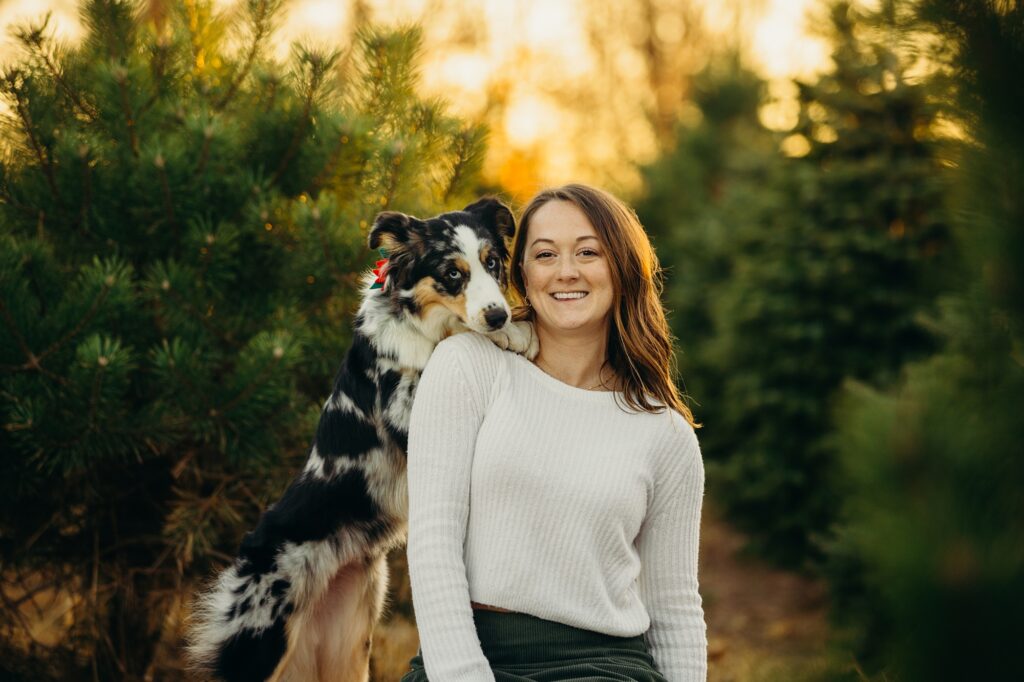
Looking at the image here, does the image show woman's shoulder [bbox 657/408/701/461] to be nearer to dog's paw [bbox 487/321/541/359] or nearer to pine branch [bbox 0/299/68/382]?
dog's paw [bbox 487/321/541/359]

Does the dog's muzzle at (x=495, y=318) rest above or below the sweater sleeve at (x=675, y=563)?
above

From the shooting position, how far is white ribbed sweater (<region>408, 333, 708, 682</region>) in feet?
6.42

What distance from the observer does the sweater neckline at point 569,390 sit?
2193mm

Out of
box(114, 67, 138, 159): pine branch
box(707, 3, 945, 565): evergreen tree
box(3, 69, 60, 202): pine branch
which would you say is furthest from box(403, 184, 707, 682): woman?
box(707, 3, 945, 565): evergreen tree

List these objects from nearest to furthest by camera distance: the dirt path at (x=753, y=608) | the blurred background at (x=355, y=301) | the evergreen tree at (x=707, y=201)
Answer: the blurred background at (x=355, y=301), the dirt path at (x=753, y=608), the evergreen tree at (x=707, y=201)

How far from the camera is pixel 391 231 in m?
2.74

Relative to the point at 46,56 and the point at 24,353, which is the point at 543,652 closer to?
the point at 24,353

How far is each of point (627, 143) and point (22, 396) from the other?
558 inches

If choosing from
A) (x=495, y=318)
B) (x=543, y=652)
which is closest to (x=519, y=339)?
(x=495, y=318)

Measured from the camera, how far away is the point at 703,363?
802 cm

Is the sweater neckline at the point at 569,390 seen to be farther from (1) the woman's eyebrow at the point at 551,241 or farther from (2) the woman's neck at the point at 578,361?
(1) the woman's eyebrow at the point at 551,241

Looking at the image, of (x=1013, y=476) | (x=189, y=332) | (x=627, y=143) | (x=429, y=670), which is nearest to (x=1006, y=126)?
(x=1013, y=476)

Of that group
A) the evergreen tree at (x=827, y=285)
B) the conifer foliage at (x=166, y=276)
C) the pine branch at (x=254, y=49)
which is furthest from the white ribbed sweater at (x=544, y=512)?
the evergreen tree at (x=827, y=285)

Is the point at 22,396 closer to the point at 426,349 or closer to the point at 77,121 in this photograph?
the point at 77,121
